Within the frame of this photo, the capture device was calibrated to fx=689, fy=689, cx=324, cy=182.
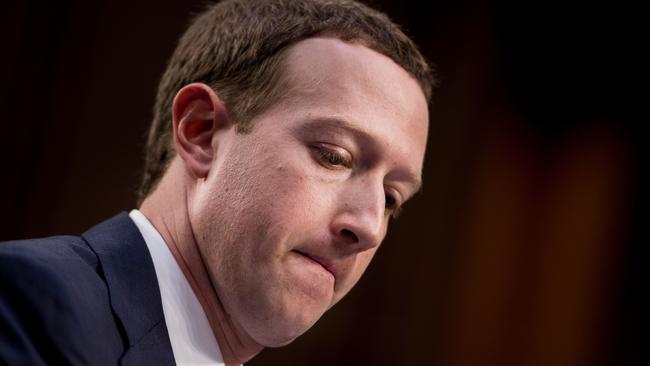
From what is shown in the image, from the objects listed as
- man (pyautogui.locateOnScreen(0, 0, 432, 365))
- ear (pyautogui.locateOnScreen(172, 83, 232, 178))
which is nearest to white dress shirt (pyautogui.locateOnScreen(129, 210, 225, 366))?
man (pyautogui.locateOnScreen(0, 0, 432, 365))

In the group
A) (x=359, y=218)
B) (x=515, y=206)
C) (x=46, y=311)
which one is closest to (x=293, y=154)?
(x=359, y=218)

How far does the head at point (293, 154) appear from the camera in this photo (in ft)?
4.17

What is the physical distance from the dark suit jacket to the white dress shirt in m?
0.04

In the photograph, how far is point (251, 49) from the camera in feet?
4.81

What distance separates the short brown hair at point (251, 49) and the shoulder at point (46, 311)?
18.1 inches

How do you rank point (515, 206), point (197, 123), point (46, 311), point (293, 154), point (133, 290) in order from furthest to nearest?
point (515, 206), point (197, 123), point (293, 154), point (133, 290), point (46, 311)

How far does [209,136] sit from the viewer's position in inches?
55.4

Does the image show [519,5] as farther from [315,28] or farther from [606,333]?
[315,28]

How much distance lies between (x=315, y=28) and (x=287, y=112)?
0.76ft

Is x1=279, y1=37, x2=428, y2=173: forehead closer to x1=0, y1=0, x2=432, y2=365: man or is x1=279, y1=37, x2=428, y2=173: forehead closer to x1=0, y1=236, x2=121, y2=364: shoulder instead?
x1=0, y1=0, x2=432, y2=365: man

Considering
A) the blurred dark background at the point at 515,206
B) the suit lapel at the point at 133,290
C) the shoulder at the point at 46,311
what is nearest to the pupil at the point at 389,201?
the suit lapel at the point at 133,290

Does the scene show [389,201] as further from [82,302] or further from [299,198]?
[82,302]

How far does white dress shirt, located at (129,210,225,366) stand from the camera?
1252 mm

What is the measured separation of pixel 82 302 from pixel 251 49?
→ 66 centimetres
